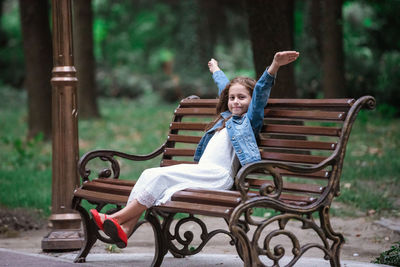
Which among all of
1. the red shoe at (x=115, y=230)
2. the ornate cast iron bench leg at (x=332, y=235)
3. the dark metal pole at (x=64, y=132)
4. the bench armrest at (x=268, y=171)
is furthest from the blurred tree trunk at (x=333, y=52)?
the red shoe at (x=115, y=230)

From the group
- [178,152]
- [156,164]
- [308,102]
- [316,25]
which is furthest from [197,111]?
[316,25]

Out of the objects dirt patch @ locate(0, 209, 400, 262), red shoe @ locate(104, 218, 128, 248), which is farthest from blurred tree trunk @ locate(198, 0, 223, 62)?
red shoe @ locate(104, 218, 128, 248)

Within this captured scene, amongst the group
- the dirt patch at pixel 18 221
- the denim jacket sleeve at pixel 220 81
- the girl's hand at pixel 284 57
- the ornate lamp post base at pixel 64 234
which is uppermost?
the girl's hand at pixel 284 57

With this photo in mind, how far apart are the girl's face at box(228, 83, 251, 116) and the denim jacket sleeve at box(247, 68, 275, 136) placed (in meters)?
0.12

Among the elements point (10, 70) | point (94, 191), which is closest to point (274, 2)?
point (94, 191)

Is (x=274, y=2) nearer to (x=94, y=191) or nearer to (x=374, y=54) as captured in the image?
(x=94, y=191)

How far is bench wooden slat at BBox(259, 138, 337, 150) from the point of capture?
4.29 metres

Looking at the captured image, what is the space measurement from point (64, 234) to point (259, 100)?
2.07 metres

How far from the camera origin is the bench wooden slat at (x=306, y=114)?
433 cm

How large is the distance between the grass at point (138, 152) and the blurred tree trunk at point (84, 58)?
467mm

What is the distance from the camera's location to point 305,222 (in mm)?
4066

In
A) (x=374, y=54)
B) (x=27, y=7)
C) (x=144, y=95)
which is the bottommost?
(x=144, y=95)

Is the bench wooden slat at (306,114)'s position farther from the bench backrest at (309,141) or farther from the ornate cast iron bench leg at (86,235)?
the ornate cast iron bench leg at (86,235)

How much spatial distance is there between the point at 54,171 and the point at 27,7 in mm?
8004
